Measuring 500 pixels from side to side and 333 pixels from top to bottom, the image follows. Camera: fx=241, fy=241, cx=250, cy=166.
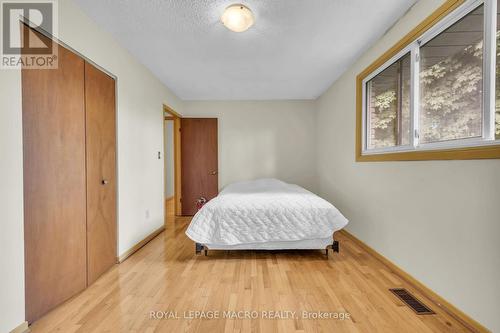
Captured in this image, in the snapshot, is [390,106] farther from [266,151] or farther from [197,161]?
[197,161]

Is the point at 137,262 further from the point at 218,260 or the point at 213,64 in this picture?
the point at 213,64

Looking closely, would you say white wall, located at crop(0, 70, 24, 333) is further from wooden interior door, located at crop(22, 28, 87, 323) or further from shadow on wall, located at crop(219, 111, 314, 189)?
shadow on wall, located at crop(219, 111, 314, 189)

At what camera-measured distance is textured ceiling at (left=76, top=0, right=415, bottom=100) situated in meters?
1.95

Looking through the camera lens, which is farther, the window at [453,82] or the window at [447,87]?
the window at [453,82]

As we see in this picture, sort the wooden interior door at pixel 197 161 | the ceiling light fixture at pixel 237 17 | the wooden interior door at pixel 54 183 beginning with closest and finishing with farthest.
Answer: the wooden interior door at pixel 54 183
the ceiling light fixture at pixel 237 17
the wooden interior door at pixel 197 161

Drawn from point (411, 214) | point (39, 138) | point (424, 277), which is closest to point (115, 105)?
point (39, 138)

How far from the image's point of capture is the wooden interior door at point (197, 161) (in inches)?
187

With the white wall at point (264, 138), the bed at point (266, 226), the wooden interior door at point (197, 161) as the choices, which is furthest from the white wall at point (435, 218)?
the wooden interior door at point (197, 161)

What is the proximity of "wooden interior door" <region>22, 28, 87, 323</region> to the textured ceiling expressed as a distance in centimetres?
67

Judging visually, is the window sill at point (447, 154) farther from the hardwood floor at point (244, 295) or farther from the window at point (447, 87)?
the hardwood floor at point (244, 295)

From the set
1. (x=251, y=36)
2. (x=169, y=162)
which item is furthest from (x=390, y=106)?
(x=169, y=162)

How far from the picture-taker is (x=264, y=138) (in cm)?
485

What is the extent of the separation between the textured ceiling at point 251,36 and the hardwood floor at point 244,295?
230 cm

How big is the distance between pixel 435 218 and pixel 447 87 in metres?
0.98
